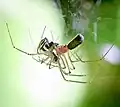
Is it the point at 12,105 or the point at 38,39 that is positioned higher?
the point at 38,39

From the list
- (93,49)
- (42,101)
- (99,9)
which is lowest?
(42,101)

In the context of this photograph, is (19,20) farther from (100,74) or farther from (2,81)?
(100,74)

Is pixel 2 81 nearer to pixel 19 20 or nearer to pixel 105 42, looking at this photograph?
pixel 19 20

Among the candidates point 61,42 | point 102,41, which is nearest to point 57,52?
point 61,42

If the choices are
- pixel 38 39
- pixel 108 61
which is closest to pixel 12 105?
pixel 38 39

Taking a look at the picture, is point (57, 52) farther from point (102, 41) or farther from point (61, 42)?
point (102, 41)

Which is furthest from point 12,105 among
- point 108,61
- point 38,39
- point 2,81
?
point 108,61
